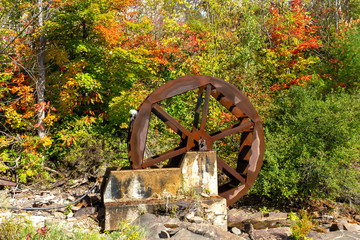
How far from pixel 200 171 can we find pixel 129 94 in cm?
463

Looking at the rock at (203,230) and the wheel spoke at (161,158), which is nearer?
the rock at (203,230)

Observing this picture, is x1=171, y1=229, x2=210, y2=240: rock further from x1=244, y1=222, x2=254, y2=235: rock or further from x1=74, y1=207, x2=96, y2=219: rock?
x1=74, y1=207, x2=96, y2=219: rock

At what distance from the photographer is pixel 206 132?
678cm

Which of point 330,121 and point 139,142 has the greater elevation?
point 330,121

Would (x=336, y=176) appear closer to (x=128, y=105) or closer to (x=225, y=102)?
(x=225, y=102)

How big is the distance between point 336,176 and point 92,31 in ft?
24.7

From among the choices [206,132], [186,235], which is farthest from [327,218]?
[186,235]

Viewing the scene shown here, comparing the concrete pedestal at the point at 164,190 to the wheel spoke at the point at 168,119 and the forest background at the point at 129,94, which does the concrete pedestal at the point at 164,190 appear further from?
the forest background at the point at 129,94

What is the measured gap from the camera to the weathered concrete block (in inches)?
229

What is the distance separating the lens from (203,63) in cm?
1086

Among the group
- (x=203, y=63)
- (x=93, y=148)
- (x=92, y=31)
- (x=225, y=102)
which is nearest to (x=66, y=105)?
(x=93, y=148)

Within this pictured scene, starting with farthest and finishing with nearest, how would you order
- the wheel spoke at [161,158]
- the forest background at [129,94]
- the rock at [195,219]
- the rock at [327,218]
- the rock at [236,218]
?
the forest background at [129,94] → the rock at [327,218] → the rock at [236,218] → the wheel spoke at [161,158] → the rock at [195,219]

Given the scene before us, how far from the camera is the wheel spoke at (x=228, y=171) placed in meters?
6.56

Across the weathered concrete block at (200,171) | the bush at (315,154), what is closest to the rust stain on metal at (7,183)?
the weathered concrete block at (200,171)
